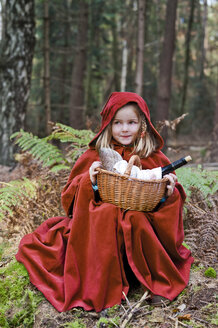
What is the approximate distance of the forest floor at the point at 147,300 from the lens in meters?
2.33

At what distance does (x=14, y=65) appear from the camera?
6277mm

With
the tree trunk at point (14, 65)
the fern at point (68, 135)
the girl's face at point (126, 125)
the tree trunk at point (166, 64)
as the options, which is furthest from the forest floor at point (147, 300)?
the tree trunk at point (166, 64)

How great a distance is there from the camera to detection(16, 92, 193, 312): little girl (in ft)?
8.38

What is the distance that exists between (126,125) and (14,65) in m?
4.31

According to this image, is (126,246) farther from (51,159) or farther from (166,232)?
(51,159)

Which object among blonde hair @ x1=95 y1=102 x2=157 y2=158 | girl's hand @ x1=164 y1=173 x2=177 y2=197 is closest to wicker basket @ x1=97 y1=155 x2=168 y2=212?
girl's hand @ x1=164 y1=173 x2=177 y2=197

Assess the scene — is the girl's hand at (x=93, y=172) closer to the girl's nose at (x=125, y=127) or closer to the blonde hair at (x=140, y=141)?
the blonde hair at (x=140, y=141)

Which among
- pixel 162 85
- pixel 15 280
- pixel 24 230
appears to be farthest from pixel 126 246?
pixel 162 85

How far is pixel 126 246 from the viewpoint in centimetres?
255

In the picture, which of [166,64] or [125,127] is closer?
[125,127]

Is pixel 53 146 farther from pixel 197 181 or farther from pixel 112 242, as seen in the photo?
pixel 112 242

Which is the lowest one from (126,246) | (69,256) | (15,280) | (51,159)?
(15,280)

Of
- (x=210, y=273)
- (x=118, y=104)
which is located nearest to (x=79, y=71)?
(x=118, y=104)

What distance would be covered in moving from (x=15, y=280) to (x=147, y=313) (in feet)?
3.92
